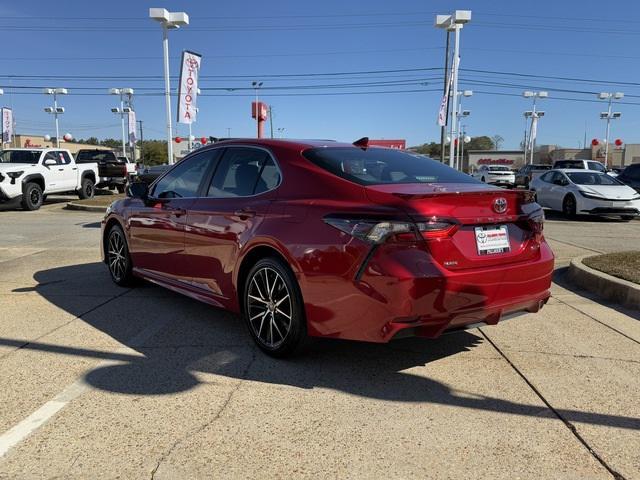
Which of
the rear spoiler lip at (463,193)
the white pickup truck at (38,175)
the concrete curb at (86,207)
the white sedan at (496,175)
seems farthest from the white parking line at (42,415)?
the white sedan at (496,175)

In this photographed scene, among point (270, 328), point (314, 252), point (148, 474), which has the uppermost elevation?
point (314, 252)

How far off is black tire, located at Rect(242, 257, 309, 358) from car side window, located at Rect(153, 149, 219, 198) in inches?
51.2

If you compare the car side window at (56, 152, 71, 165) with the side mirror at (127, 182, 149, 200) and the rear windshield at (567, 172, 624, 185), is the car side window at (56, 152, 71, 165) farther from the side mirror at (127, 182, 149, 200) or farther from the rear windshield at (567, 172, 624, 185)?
the rear windshield at (567, 172, 624, 185)

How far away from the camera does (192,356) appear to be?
4.21m

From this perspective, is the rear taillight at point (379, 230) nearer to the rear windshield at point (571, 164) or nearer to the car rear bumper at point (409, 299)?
the car rear bumper at point (409, 299)

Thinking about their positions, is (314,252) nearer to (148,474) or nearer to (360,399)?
(360,399)

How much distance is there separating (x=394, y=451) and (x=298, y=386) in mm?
975

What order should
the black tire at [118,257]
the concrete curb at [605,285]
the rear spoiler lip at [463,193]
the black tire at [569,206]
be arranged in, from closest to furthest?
the rear spoiler lip at [463,193], the concrete curb at [605,285], the black tire at [118,257], the black tire at [569,206]

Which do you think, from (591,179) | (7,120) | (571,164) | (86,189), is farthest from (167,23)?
(7,120)

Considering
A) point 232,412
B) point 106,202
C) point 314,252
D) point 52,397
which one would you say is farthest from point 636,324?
point 106,202

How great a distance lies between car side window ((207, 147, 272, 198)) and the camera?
A: 14.4 ft

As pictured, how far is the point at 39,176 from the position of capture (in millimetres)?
17219

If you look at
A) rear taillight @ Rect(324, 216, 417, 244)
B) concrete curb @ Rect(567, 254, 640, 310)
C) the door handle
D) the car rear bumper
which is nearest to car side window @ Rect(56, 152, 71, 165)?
the door handle

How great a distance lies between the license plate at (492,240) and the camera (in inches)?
142
